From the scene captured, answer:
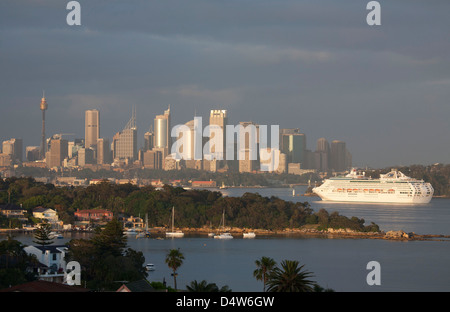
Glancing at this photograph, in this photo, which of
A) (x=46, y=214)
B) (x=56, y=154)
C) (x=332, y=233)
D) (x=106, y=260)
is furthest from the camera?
(x=56, y=154)

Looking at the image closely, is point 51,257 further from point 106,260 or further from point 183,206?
point 183,206

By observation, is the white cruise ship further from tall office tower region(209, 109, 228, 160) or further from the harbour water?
tall office tower region(209, 109, 228, 160)

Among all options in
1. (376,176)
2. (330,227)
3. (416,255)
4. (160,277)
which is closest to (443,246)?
(416,255)

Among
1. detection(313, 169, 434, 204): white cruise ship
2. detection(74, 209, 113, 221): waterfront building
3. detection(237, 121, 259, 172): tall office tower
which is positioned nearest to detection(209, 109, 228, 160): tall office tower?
detection(237, 121, 259, 172): tall office tower

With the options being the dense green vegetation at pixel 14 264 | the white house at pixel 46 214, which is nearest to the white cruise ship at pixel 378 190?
the white house at pixel 46 214

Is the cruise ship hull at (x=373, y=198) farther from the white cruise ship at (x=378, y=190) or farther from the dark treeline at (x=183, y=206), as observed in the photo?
the dark treeline at (x=183, y=206)

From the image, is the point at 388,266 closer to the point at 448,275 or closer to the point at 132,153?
the point at 448,275

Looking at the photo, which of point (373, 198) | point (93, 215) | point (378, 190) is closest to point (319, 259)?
point (93, 215)
